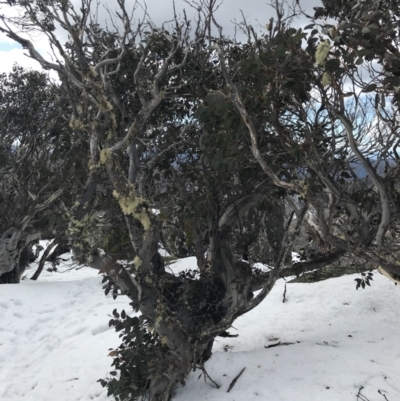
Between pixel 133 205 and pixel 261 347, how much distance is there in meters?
2.81

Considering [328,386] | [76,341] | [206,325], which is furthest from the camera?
[76,341]

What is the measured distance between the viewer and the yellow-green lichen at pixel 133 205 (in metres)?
2.99

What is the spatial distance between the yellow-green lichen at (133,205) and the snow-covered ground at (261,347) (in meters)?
1.95

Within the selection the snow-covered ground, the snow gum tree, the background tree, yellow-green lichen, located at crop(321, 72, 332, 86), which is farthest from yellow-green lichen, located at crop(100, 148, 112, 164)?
the background tree

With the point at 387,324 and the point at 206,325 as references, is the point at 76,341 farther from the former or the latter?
the point at 387,324

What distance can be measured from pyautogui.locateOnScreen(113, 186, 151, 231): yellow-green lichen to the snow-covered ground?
1945 mm

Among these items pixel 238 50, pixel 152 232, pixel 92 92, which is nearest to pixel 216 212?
pixel 152 232

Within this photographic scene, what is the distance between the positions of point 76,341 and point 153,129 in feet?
11.7

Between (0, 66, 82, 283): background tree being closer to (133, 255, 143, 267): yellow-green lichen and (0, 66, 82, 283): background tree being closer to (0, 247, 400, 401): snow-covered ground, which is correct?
(0, 247, 400, 401): snow-covered ground

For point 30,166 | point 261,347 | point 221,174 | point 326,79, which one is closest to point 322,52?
point 326,79

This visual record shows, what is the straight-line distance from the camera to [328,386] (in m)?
3.45

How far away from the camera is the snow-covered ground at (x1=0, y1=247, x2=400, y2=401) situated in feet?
11.8

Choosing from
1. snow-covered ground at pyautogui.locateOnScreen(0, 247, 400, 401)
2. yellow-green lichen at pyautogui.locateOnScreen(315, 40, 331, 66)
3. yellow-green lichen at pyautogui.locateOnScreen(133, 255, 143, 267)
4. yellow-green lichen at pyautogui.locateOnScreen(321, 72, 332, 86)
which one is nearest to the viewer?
yellow-green lichen at pyautogui.locateOnScreen(315, 40, 331, 66)

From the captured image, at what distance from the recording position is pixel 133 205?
2.99 metres
